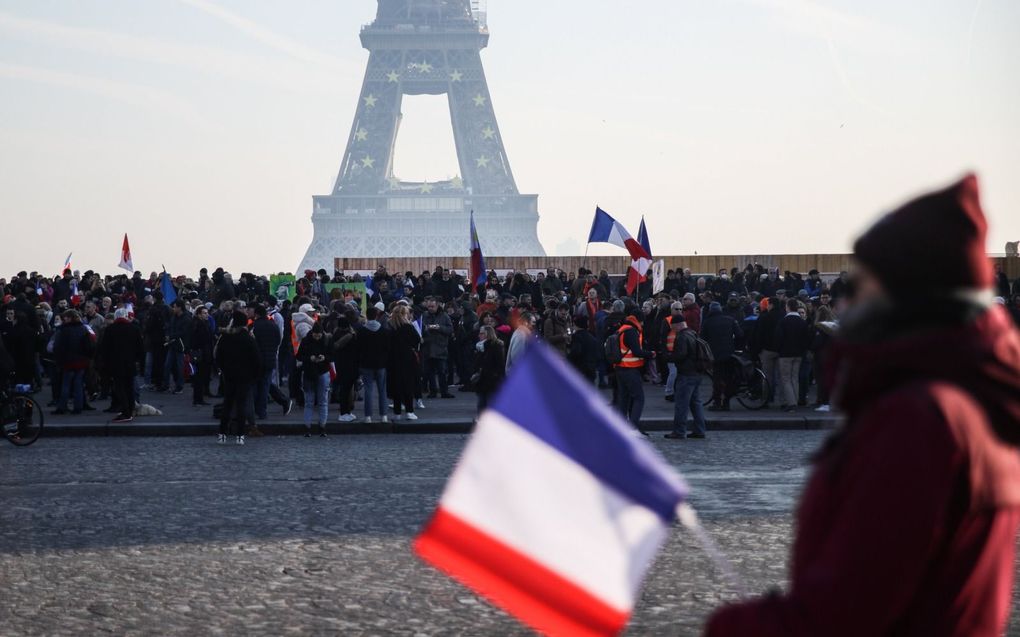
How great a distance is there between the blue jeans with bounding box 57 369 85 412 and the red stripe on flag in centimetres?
1805

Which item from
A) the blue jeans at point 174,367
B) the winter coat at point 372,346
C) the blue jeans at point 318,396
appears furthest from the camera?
the blue jeans at point 174,367

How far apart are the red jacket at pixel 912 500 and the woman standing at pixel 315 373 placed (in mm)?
14727

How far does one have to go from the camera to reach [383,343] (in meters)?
17.8

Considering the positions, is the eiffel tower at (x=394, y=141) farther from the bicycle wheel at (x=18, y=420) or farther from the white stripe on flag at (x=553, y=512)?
the white stripe on flag at (x=553, y=512)

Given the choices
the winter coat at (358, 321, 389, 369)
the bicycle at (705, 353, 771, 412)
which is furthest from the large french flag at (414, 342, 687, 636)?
the bicycle at (705, 353, 771, 412)

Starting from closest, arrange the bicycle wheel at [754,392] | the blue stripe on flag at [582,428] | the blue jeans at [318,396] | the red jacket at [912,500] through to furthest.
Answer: the red jacket at [912,500]
the blue stripe on flag at [582,428]
the blue jeans at [318,396]
the bicycle wheel at [754,392]

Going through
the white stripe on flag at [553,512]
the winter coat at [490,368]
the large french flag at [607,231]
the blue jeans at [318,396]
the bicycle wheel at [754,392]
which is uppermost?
the large french flag at [607,231]

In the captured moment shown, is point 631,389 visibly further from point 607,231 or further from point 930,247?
point 930,247

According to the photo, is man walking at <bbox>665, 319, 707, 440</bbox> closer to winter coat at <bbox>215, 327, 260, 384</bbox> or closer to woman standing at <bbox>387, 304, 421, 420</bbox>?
woman standing at <bbox>387, 304, 421, 420</bbox>

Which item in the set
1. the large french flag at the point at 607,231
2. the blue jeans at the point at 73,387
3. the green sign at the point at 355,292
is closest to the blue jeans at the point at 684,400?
the blue jeans at the point at 73,387

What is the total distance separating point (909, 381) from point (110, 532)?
25.9 ft

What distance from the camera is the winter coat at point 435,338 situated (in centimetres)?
2269

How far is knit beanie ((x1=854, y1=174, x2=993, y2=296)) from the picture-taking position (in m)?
2.18

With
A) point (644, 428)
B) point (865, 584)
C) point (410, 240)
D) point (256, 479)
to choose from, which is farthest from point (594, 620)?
point (410, 240)
